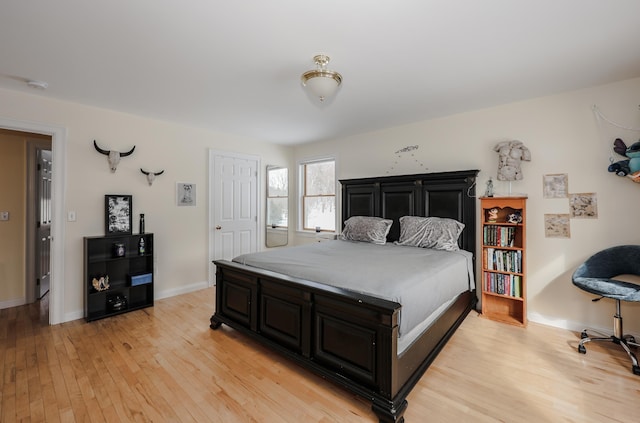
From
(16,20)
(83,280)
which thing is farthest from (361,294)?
(83,280)

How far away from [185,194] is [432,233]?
11.2ft

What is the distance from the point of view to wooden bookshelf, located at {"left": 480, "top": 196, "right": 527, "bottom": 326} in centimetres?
302

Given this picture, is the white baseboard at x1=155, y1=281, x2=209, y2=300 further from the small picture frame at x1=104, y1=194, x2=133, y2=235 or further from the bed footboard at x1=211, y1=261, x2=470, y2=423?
the bed footboard at x1=211, y1=261, x2=470, y2=423

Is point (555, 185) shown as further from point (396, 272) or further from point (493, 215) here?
point (396, 272)

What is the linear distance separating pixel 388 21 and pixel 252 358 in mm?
2700

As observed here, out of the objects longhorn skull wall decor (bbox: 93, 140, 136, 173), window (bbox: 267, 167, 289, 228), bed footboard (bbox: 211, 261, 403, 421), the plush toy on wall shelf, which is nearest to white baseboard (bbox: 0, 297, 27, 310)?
longhorn skull wall decor (bbox: 93, 140, 136, 173)

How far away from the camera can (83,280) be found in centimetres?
328

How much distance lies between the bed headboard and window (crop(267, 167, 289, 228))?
4.48 feet

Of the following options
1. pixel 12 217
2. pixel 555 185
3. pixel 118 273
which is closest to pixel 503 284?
pixel 555 185

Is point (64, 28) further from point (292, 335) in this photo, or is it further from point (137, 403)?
point (292, 335)

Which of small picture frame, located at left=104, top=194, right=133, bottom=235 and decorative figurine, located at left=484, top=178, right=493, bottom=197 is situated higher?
decorative figurine, located at left=484, top=178, right=493, bottom=197

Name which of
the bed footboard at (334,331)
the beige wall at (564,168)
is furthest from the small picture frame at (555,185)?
the bed footboard at (334,331)

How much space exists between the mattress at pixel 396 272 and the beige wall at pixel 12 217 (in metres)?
3.18

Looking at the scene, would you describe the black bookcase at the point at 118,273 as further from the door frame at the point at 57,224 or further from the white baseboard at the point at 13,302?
A: the white baseboard at the point at 13,302
